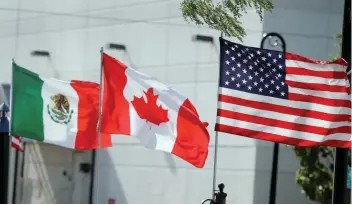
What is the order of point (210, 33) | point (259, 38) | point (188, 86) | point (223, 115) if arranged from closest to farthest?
point (223, 115), point (210, 33), point (259, 38), point (188, 86)

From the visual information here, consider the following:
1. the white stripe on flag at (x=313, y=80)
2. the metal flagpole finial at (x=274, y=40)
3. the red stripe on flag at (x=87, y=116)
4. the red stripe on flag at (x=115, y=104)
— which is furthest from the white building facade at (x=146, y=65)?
the white stripe on flag at (x=313, y=80)

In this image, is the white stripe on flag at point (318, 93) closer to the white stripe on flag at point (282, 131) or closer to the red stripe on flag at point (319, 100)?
the red stripe on flag at point (319, 100)

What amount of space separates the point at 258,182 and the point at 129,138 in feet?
8.27

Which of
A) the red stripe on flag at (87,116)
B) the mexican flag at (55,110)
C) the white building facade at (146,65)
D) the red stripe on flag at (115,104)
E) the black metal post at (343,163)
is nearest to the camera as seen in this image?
the black metal post at (343,163)

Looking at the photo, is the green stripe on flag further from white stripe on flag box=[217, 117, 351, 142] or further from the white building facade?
white stripe on flag box=[217, 117, 351, 142]

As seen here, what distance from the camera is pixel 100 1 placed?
51.8 ft

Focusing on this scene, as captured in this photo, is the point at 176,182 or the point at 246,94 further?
the point at 176,182

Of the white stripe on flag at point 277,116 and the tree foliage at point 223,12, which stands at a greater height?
the tree foliage at point 223,12

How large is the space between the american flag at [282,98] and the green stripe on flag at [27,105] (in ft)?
10.8

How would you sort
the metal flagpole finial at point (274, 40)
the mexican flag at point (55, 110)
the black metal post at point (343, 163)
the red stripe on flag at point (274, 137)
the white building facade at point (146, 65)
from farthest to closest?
the white building facade at point (146, 65) < the metal flagpole finial at point (274, 40) < the mexican flag at point (55, 110) < the black metal post at point (343, 163) < the red stripe on flag at point (274, 137)

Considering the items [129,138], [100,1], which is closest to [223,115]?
[100,1]

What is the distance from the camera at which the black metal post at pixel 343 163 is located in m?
11.2

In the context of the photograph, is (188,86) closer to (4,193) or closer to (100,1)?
(100,1)

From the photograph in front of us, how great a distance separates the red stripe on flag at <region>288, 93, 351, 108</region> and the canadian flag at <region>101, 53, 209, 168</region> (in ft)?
3.77
